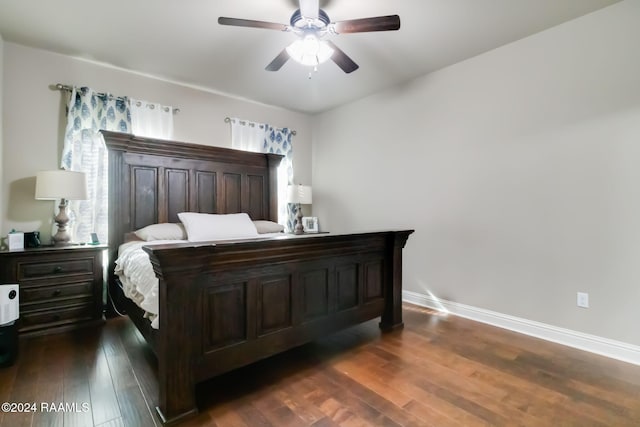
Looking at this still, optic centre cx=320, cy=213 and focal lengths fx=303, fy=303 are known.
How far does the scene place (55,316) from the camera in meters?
2.75

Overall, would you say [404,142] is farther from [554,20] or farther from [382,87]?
[554,20]

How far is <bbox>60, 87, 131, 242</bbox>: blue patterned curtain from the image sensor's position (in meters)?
3.07

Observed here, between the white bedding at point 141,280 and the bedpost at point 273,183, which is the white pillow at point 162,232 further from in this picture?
the bedpost at point 273,183

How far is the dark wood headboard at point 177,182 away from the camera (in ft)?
10.5

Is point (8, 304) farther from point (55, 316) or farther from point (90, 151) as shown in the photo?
point (90, 151)

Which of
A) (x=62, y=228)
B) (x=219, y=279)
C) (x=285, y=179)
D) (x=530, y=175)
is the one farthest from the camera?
(x=285, y=179)

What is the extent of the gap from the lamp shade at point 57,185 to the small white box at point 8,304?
0.88 m

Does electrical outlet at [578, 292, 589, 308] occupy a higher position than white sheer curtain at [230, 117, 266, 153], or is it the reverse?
white sheer curtain at [230, 117, 266, 153]

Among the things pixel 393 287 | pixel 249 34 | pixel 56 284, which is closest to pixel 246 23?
pixel 249 34

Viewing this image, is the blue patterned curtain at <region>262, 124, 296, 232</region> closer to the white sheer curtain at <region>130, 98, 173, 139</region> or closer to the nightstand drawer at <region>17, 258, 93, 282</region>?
the white sheer curtain at <region>130, 98, 173, 139</region>

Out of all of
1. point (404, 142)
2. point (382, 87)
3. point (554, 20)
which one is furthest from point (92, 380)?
point (554, 20)

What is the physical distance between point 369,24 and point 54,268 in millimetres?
3338

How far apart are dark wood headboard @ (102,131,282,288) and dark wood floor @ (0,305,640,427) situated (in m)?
1.27

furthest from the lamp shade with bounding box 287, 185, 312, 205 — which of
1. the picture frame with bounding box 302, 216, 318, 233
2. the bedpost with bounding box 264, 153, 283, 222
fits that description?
the picture frame with bounding box 302, 216, 318, 233
